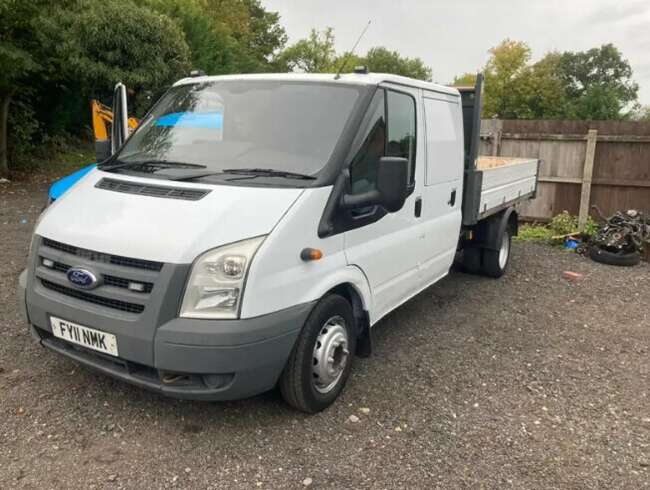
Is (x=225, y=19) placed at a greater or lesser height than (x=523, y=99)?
greater

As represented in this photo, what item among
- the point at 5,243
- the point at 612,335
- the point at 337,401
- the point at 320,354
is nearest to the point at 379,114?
the point at 320,354

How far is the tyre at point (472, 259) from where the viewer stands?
6.88 m

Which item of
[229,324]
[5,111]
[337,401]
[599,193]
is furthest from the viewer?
[5,111]

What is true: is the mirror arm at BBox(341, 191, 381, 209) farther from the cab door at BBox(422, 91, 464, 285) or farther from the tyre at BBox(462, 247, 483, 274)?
the tyre at BBox(462, 247, 483, 274)

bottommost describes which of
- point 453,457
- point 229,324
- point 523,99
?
point 453,457

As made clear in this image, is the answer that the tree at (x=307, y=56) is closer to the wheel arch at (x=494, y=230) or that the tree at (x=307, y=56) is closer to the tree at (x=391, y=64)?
the tree at (x=391, y=64)

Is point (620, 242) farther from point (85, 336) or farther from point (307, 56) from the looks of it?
point (307, 56)

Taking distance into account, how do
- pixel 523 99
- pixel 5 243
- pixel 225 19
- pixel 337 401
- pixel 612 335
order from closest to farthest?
pixel 337 401, pixel 612 335, pixel 5 243, pixel 225 19, pixel 523 99

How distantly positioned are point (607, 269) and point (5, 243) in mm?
8464

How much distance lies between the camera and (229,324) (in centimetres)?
288

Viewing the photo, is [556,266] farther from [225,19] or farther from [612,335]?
[225,19]

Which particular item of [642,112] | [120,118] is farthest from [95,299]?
[642,112]

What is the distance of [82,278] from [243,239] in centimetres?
93

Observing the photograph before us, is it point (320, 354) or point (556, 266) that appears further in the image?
point (556, 266)
